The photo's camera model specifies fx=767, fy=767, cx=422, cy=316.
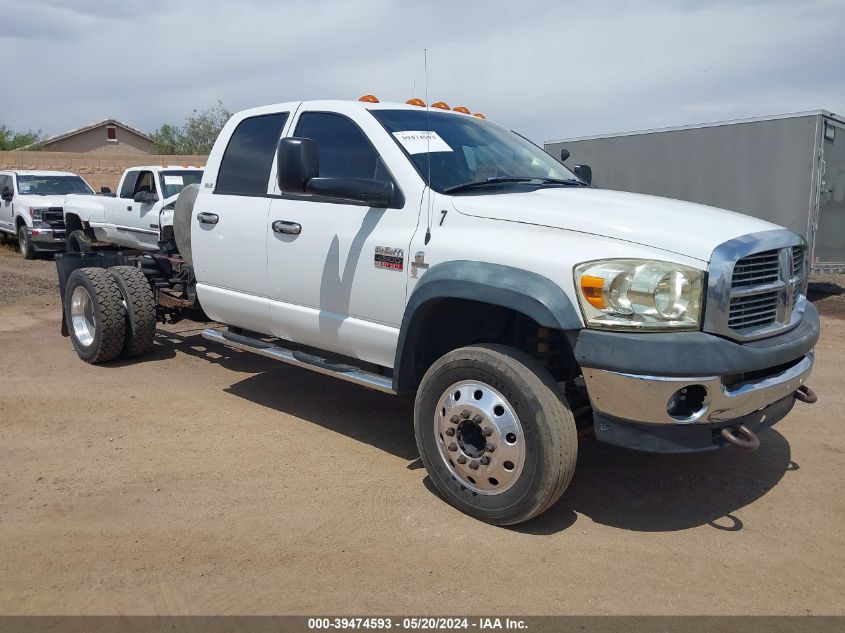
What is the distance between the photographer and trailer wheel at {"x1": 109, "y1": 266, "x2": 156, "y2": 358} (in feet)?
21.9

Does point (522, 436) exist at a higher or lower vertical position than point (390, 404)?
higher

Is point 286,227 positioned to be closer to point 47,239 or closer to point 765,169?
point 765,169

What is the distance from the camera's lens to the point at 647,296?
333cm

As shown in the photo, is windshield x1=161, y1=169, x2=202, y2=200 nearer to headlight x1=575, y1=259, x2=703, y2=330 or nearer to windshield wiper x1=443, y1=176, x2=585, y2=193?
windshield wiper x1=443, y1=176, x2=585, y2=193

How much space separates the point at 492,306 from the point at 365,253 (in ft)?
2.78

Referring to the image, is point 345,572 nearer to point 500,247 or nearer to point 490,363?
point 490,363

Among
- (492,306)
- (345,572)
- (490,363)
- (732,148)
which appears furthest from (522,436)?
(732,148)

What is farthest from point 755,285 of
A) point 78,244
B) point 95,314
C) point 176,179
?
point 176,179

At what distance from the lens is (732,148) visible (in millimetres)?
11953

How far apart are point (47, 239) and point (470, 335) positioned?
13788mm

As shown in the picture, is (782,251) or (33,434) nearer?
(782,251)

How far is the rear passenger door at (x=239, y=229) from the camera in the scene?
5.17 meters

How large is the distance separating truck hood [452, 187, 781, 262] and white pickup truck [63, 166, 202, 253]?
7.84m

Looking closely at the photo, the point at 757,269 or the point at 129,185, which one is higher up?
the point at 129,185
